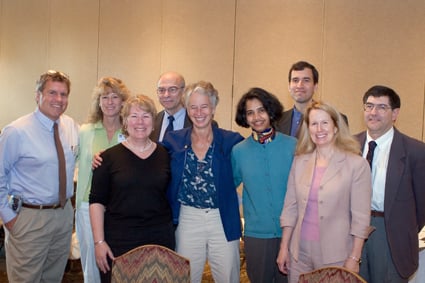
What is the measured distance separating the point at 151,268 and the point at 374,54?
12.8ft

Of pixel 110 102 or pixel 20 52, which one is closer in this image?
pixel 110 102

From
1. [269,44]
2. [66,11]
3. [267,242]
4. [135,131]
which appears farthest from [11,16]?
[267,242]

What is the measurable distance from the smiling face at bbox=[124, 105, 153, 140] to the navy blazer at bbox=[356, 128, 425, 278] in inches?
59.2

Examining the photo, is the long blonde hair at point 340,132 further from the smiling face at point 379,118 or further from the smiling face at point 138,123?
the smiling face at point 138,123

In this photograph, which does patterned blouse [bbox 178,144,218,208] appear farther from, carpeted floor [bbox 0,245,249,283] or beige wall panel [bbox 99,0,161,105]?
beige wall panel [bbox 99,0,161,105]

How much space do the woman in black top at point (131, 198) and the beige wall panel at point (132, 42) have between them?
4.04m

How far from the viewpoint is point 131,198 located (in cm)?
250

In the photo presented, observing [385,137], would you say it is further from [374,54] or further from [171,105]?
[374,54]

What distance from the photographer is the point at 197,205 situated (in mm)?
2621

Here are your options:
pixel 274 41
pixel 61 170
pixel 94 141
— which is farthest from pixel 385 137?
pixel 274 41

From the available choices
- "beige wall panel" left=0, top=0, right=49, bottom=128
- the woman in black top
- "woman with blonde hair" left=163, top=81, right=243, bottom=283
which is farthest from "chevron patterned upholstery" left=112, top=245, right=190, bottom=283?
"beige wall panel" left=0, top=0, right=49, bottom=128

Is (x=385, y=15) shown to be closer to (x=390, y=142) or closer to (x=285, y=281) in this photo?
(x=390, y=142)

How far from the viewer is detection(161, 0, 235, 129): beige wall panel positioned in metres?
5.89

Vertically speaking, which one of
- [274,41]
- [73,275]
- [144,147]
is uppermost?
[274,41]
